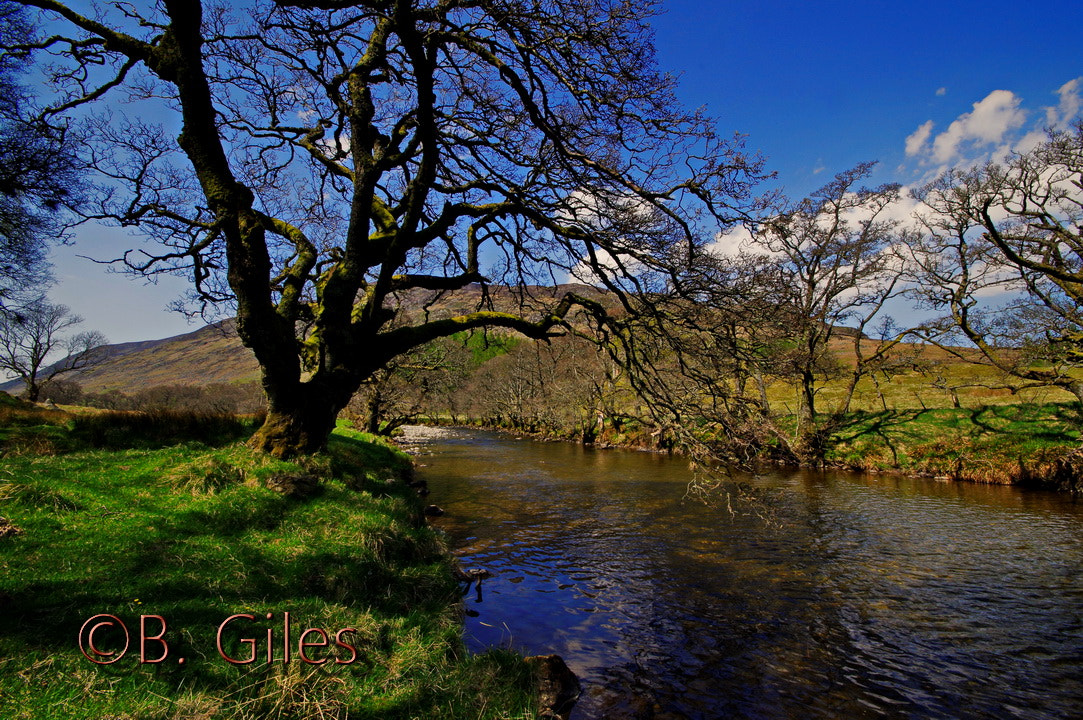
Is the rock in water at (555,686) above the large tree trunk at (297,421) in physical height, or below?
below

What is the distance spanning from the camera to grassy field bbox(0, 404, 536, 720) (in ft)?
11.0

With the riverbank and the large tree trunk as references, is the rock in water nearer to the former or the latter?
the large tree trunk

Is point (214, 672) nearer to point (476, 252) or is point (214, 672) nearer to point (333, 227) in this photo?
point (476, 252)

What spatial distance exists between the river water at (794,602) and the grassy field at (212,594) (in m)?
1.52

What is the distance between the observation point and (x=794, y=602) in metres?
8.19

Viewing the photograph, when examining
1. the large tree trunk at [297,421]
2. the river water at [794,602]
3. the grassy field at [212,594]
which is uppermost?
the large tree trunk at [297,421]

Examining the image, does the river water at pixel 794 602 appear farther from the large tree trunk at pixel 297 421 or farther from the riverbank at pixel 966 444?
the large tree trunk at pixel 297 421

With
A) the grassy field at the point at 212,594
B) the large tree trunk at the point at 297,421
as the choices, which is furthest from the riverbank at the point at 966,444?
the grassy field at the point at 212,594

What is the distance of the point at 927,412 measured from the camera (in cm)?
2488

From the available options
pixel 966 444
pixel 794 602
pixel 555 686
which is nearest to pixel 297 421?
pixel 555 686

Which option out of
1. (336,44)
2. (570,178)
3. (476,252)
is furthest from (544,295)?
(336,44)

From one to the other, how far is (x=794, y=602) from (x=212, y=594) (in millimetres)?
8522

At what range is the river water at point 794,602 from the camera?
18.6ft

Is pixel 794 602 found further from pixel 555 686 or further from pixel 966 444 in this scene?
pixel 966 444
